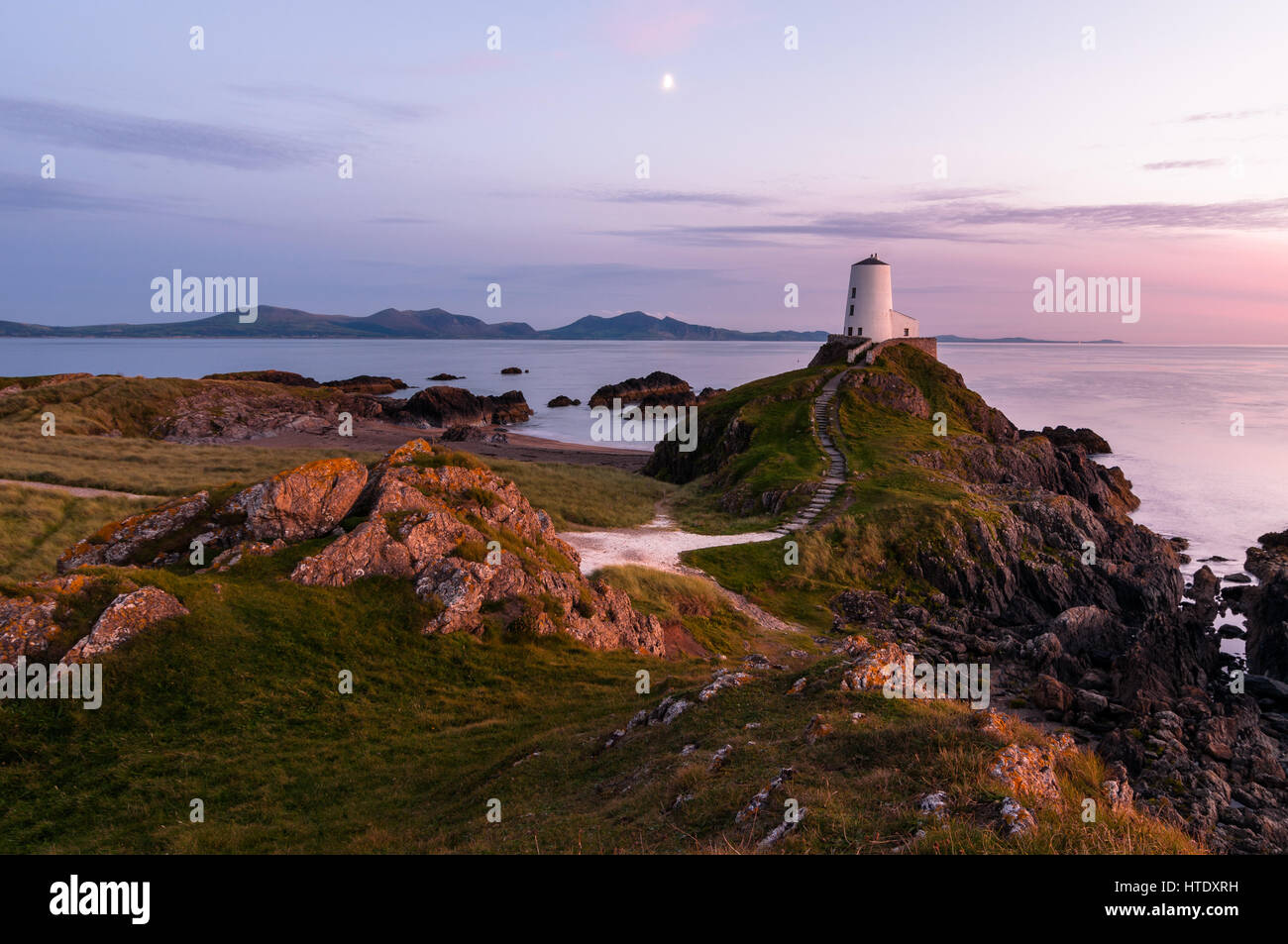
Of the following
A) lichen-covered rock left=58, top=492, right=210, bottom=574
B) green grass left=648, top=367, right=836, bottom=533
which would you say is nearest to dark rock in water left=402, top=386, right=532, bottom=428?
green grass left=648, top=367, right=836, bottom=533

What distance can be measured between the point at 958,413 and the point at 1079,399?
344 ft

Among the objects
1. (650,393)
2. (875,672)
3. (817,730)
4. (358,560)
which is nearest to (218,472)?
(358,560)

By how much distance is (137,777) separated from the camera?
15.8 meters

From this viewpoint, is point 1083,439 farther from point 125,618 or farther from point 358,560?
point 125,618

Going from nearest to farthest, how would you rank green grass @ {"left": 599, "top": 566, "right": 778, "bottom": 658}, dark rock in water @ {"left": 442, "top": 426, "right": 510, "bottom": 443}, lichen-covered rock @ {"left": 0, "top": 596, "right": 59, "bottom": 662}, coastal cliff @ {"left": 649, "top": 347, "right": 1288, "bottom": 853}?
lichen-covered rock @ {"left": 0, "top": 596, "right": 59, "bottom": 662}, coastal cliff @ {"left": 649, "top": 347, "right": 1288, "bottom": 853}, green grass @ {"left": 599, "top": 566, "right": 778, "bottom": 658}, dark rock in water @ {"left": 442, "top": 426, "right": 510, "bottom": 443}

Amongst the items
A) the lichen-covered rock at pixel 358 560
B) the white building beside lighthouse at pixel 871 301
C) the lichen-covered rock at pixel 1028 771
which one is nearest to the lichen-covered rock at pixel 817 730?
the lichen-covered rock at pixel 1028 771

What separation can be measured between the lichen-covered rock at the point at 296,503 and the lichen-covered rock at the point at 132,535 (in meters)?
1.35

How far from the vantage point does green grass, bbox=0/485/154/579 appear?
102ft

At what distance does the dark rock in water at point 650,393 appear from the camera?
139 meters

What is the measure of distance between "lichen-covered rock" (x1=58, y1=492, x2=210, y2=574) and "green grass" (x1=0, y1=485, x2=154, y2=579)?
8.56 m

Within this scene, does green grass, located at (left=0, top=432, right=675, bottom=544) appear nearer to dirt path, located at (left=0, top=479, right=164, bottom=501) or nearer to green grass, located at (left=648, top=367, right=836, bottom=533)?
dirt path, located at (left=0, top=479, right=164, bottom=501)
